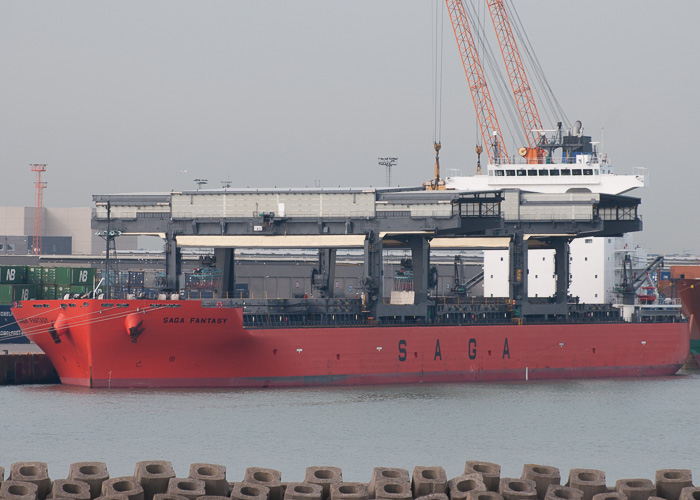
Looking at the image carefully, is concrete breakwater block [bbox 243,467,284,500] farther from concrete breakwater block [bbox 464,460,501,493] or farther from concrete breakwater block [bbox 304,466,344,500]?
concrete breakwater block [bbox 464,460,501,493]

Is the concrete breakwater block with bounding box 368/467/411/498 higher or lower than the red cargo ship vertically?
lower

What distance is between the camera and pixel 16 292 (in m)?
74.0

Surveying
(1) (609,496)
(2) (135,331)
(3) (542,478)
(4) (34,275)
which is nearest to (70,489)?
(3) (542,478)

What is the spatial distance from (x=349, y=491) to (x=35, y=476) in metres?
7.00

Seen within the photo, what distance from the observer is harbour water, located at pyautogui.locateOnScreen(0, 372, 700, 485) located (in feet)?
121

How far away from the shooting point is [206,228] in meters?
58.5

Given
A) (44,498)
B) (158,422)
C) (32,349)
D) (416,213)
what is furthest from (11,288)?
(44,498)

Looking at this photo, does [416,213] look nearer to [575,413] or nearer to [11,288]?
[575,413]

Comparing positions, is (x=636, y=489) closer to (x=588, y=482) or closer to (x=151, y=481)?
(x=588, y=482)

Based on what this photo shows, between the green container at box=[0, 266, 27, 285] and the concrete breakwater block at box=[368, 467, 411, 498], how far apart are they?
173 ft

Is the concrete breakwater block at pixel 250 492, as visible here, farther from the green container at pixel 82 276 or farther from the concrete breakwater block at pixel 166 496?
the green container at pixel 82 276

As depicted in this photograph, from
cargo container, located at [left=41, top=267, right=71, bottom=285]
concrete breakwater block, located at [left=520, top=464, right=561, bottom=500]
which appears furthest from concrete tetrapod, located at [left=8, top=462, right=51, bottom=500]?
cargo container, located at [left=41, top=267, right=71, bottom=285]

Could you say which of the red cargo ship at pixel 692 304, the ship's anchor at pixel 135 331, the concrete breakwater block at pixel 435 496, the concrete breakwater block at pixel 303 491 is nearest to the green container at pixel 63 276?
the ship's anchor at pixel 135 331

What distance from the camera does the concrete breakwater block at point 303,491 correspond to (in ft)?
81.2
